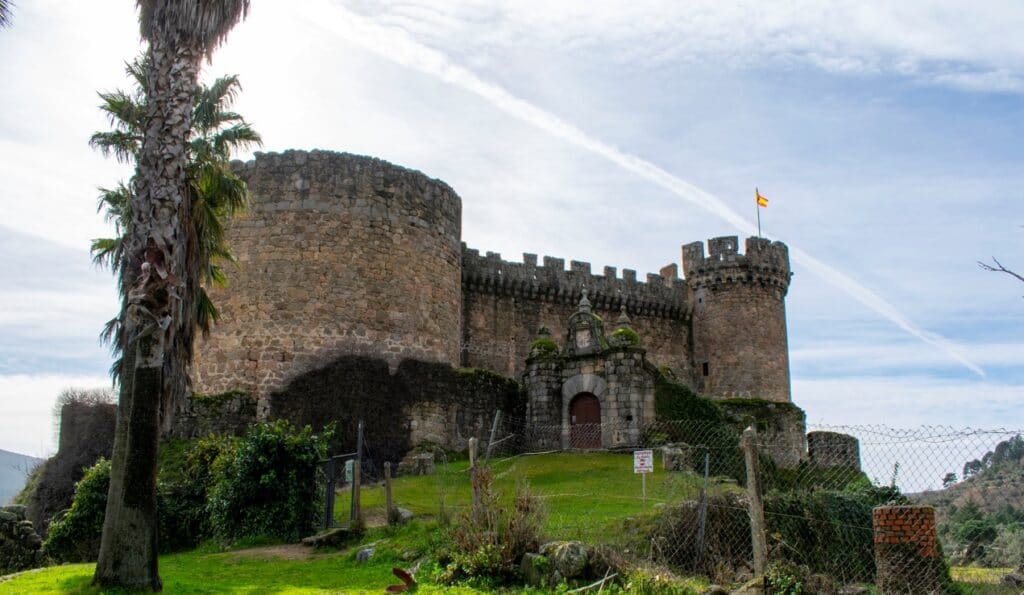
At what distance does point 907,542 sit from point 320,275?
58.6ft

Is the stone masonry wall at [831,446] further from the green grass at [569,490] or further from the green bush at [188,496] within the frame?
the green bush at [188,496]

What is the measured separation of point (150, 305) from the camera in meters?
12.0

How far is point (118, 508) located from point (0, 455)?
94.3 metres

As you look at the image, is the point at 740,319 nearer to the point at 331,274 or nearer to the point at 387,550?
the point at 331,274

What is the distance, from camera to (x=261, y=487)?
53.5 feet

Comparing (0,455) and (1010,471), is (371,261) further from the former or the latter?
(0,455)

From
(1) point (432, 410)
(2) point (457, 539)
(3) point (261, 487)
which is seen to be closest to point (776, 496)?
(2) point (457, 539)

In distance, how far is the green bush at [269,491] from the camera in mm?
16125

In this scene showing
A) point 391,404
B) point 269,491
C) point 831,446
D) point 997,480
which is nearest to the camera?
point 997,480

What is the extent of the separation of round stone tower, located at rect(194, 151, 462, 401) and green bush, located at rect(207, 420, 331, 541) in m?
7.16

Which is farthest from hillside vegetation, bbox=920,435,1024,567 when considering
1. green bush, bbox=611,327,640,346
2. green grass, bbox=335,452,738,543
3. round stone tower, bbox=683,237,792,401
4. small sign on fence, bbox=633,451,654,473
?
round stone tower, bbox=683,237,792,401

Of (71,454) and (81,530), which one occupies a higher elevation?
(71,454)

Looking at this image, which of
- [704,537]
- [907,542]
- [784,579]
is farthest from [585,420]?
[784,579]

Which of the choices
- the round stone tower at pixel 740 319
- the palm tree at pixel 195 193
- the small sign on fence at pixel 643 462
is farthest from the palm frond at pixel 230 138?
the round stone tower at pixel 740 319
